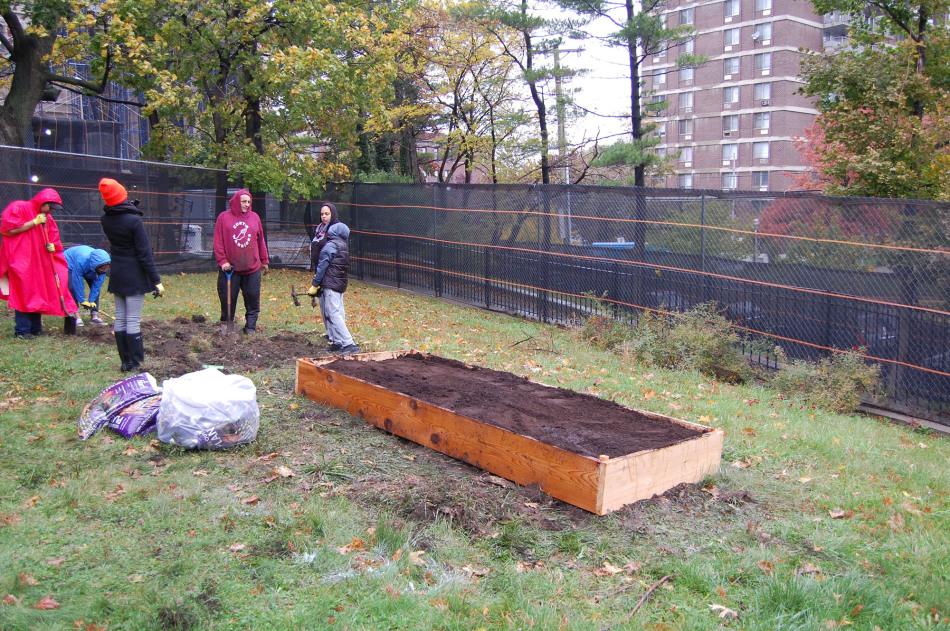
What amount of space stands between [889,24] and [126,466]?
16724mm

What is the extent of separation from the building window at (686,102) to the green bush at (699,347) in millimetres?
49187

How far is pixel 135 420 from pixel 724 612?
15.2ft

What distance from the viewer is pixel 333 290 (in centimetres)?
979

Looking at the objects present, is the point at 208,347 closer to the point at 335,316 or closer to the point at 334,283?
the point at 335,316

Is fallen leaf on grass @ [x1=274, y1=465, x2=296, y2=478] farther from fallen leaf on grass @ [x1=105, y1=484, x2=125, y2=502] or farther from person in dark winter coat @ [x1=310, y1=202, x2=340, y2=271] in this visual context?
person in dark winter coat @ [x1=310, y1=202, x2=340, y2=271]

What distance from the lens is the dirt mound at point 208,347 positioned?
8874mm

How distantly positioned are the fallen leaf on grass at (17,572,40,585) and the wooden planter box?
9.43 feet

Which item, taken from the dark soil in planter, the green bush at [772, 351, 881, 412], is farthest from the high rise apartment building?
the dark soil in planter

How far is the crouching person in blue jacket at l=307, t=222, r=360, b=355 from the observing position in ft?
31.8

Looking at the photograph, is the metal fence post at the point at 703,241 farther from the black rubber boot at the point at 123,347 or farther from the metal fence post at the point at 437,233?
the black rubber boot at the point at 123,347

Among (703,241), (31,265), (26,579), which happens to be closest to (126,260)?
(31,265)

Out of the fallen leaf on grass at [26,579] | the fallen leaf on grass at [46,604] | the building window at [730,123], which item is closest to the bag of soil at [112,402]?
the fallen leaf on grass at [26,579]

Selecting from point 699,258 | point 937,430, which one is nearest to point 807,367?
point 937,430

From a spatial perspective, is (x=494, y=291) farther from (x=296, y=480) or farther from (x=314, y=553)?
(x=314, y=553)
